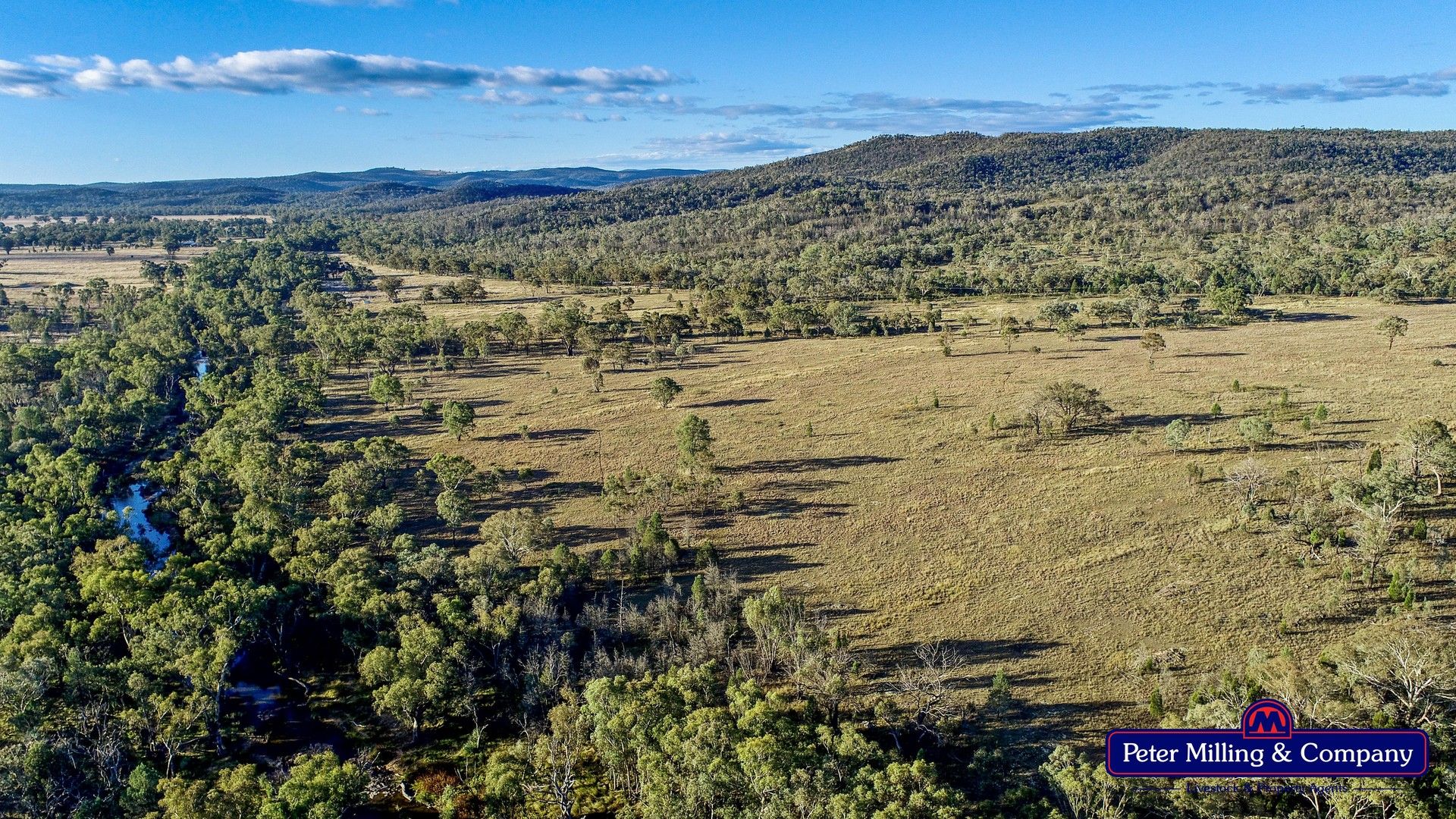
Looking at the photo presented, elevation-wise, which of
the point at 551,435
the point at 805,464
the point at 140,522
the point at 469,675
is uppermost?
the point at 551,435

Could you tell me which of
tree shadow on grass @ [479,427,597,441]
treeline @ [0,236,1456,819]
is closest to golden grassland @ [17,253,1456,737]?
tree shadow on grass @ [479,427,597,441]

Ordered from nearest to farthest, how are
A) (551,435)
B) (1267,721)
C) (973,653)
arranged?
1. (1267,721)
2. (973,653)
3. (551,435)

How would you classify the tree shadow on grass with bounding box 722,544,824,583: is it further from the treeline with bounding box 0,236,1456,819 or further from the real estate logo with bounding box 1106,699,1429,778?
the real estate logo with bounding box 1106,699,1429,778

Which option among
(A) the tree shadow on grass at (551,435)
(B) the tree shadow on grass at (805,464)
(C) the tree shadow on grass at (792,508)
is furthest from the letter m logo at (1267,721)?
(A) the tree shadow on grass at (551,435)

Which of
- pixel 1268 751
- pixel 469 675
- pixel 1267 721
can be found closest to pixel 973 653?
pixel 1267 721

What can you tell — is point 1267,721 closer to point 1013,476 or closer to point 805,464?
point 1013,476

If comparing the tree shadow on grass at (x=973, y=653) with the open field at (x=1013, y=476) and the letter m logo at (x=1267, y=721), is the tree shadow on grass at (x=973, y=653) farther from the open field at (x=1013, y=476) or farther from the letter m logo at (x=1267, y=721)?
the letter m logo at (x=1267, y=721)

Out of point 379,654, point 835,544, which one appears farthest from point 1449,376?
point 379,654
